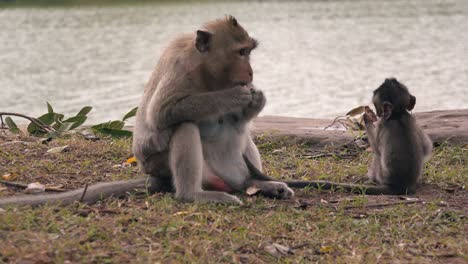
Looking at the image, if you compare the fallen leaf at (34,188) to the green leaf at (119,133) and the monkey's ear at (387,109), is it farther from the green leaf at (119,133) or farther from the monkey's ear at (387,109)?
the monkey's ear at (387,109)

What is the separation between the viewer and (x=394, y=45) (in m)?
24.0

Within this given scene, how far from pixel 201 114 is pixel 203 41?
546 millimetres

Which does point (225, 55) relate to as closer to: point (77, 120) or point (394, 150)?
point (394, 150)

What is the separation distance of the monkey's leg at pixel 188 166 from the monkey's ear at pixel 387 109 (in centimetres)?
160

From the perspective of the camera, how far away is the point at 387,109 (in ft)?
20.7

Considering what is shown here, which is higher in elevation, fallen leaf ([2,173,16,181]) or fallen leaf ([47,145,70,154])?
fallen leaf ([2,173,16,181])

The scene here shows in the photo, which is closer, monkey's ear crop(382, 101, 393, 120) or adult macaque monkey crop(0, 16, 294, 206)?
adult macaque monkey crop(0, 16, 294, 206)

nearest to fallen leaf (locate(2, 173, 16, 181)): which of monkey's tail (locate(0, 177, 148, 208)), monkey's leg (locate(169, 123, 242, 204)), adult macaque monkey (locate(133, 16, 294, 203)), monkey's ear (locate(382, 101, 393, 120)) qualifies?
monkey's tail (locate(0, 177, 148, 208))

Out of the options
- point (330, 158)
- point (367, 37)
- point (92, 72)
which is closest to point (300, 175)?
point (330, 158)

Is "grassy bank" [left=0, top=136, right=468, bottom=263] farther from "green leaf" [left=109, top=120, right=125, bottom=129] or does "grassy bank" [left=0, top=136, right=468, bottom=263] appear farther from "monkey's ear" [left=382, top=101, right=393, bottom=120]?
"green leaf" [left=109, top=120, right=125, bottom=129]

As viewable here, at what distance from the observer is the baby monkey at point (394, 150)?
6.16 meters

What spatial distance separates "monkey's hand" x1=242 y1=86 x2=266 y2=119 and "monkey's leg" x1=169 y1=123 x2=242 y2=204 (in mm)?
433

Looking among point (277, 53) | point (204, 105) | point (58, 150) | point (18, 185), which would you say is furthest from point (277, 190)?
point (277, 53)

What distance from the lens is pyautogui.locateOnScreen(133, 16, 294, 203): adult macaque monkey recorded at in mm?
5488
